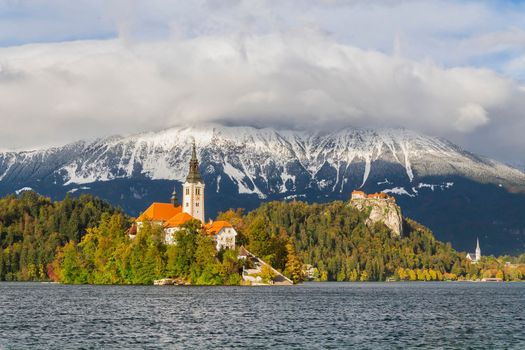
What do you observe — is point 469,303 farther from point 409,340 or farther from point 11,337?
point 11,337

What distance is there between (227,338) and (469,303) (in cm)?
8008

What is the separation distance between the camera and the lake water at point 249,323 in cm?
8631

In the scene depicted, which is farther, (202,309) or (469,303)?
(469,303)

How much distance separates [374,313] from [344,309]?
27.2ft

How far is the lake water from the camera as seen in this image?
283 ft

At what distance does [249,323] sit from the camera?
106688mm

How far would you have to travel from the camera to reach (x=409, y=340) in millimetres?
88938

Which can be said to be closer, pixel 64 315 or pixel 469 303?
pixel 64 315

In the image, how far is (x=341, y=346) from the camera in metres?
84.1

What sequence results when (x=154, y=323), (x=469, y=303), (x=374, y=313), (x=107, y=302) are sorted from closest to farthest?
(x=154, y=323) → (x=374, y=313) → (x=107, y=302) → (x=469, y=303)

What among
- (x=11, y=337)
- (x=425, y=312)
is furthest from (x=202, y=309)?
(x=11, y=337)

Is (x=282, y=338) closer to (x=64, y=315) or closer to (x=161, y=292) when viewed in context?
(x=64, y=315)

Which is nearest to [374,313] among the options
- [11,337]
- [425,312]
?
[425,312]

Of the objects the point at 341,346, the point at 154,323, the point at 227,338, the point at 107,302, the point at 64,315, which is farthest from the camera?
the point at 107,302
